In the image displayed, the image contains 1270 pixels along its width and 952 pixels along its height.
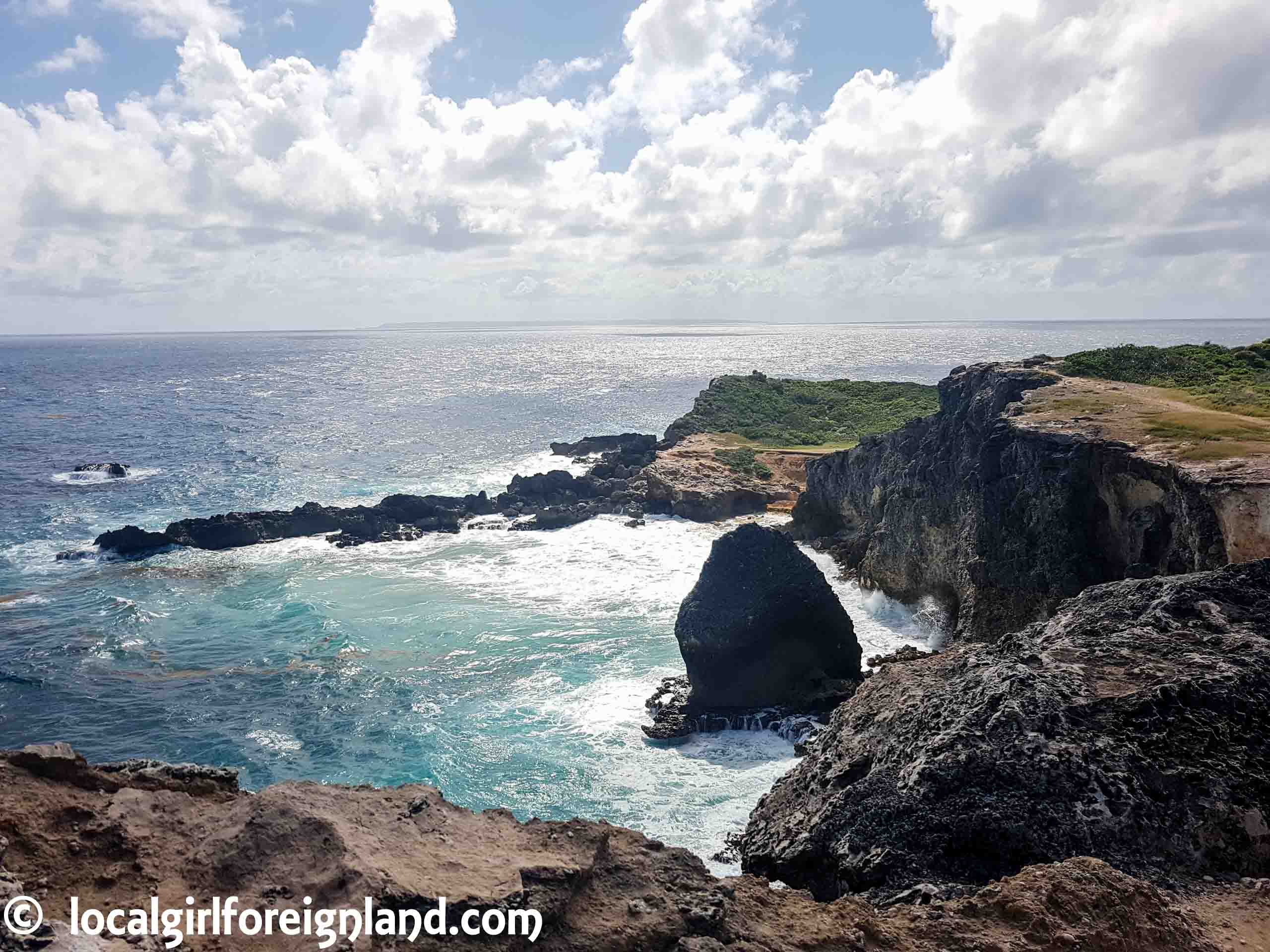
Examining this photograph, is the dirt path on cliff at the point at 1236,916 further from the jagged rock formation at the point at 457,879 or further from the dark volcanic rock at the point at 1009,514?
the dark volcanic rock at the point at 1009,514

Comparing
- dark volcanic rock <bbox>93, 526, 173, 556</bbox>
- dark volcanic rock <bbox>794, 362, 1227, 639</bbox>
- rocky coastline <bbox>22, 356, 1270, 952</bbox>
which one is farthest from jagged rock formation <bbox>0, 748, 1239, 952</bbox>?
dark volcanic rock <bbox>93, 526, 173, 556</bbox>

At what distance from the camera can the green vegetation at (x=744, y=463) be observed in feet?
178

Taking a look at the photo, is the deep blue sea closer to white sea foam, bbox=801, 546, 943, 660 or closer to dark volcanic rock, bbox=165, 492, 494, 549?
white sea foam, bbox=801, 546, 943, 660

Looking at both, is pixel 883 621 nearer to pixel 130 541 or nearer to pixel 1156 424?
pixel 1156 424

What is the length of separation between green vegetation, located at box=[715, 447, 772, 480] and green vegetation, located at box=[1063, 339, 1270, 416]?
19617 mm

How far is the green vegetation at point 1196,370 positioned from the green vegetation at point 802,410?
21058 mm

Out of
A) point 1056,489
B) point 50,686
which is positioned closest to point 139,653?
point 50,686

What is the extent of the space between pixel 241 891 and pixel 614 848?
3.69 m

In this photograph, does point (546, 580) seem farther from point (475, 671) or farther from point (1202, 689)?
point (1202, 689)

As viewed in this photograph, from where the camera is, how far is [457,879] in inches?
329

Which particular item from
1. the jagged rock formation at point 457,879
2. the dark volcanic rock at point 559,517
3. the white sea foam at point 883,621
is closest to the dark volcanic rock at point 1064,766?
the jagged rock formation at point 457,879

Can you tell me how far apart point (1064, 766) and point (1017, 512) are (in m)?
15.3

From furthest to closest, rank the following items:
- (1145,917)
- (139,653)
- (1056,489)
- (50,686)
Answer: (139,653) → (50,686) → (1056,489) → (1145,917)

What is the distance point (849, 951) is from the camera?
8.42 meters
